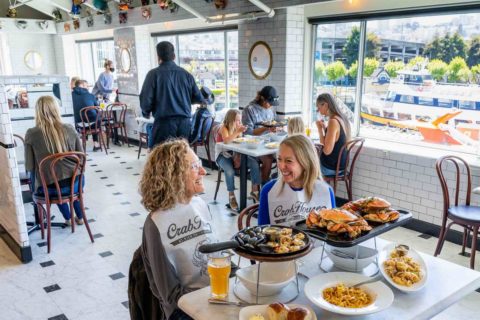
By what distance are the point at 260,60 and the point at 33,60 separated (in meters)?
8.23

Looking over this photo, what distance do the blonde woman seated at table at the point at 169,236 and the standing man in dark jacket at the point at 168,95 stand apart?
313 cm

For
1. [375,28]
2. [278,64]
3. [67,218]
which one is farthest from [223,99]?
[67,218]

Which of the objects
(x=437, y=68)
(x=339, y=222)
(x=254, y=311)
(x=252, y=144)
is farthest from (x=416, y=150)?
(x=254, y=311)

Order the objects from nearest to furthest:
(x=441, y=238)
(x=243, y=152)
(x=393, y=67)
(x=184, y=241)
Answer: (x=184, y=241), (x=441, y=238), (x=243, y=152), (x=393, y=67)

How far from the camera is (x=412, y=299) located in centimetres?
159

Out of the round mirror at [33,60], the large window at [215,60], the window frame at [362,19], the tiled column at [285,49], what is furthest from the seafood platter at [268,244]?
the round mirror at [33,60]

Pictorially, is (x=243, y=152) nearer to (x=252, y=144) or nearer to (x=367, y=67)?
(x=252, y=144)

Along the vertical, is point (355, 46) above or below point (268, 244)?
above

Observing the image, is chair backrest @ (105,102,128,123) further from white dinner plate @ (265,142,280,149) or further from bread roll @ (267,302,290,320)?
bread roll @ (267,302,290,320)

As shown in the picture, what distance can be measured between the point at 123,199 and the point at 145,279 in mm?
3781

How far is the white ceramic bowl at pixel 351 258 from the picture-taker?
1.81 metres

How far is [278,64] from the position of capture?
5586 mm

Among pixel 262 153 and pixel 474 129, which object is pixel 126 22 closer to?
pixel 262 153

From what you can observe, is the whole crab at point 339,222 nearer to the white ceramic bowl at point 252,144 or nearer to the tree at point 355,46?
the white ceramic bowl at point 252,144
